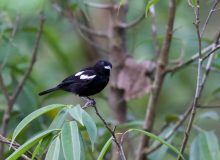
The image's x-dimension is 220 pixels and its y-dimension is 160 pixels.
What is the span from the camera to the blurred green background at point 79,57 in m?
4.40

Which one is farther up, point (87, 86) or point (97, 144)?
point (87, 86)

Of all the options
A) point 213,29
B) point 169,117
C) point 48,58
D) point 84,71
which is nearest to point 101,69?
point 84,71

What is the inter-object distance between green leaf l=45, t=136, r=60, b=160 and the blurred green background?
159cm

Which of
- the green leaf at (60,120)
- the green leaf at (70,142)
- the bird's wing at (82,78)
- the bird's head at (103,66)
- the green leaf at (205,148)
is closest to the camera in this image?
the green leaf at (70,142)

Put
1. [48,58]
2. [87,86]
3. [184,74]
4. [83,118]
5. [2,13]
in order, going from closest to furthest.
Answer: [83,118], [87,86], [2,13], [184,74], [48,58]

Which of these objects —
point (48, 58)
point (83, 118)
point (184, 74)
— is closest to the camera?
point (83, 118)

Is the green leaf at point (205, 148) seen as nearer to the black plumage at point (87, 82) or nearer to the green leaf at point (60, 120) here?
the black plumage at point (87, 82)

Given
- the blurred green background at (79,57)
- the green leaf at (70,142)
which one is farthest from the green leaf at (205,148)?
the green leaf at (70,142)

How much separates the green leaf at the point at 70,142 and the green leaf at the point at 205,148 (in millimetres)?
1303

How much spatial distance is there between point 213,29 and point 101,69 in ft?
13.0

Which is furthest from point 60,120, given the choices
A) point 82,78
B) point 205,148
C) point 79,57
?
point 79,57

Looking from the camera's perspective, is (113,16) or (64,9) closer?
(113,16)

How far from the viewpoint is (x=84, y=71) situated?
392 centimetres

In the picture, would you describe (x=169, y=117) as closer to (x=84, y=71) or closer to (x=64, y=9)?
(x=84, y=71)
